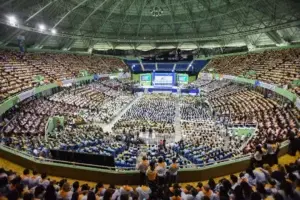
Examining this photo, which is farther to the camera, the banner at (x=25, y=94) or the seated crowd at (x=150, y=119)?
the banner at (x=25, y=94)

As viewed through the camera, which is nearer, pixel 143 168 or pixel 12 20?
pixel 143 168

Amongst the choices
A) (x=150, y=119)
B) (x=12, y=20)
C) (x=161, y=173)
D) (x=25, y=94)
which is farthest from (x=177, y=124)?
(x=12, y=20)

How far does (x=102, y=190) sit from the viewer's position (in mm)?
8883

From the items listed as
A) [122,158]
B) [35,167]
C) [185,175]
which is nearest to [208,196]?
[185,175]

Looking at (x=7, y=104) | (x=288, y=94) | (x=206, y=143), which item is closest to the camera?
(x=206, y=143)

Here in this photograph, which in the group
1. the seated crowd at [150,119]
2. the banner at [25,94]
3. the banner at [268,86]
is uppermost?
the banner at [268,86]

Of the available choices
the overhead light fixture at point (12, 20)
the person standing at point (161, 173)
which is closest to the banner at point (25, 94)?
the overhead light fixture at point (12, 20)

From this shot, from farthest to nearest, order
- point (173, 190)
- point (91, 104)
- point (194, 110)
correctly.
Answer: point (194, 110) → point (91, 104) → point (173, 190)

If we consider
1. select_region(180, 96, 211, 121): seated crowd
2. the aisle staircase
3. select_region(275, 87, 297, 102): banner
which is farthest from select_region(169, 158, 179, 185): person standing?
select_region(180, 96, 211, 121): seated crowd

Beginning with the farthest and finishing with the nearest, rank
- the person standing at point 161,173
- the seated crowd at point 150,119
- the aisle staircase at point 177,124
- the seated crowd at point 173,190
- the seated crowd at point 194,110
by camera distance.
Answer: the seated crowd at point 194,110, the seated crowd at point 150,119, the aisle staircase at point 177,124, the person standing at point 161,173, the seated crowd at point 173,190

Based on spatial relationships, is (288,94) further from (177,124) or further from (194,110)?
(194,110)

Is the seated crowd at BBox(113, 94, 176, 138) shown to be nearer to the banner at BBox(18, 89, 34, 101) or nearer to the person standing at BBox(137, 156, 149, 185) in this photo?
the banner at BBox(18, 89, 34, 101)

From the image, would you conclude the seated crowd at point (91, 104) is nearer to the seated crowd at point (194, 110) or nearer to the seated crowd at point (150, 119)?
the seated crowd at point (150, 119)

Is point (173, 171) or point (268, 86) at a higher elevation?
point (268, 86)
